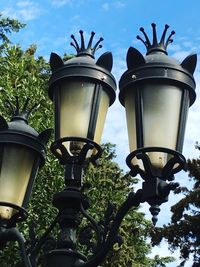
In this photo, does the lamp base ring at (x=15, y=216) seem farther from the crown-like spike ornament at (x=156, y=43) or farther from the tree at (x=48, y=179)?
the tree at (x=48, y=179)

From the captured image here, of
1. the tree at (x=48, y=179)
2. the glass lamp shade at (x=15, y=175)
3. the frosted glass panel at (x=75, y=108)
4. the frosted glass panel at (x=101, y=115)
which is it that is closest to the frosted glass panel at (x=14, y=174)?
the glass lamp shade at (x=15, y=175)

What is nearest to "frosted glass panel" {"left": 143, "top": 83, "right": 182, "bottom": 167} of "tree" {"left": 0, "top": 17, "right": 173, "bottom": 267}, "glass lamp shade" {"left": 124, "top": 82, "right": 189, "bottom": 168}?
"glass lamp shade" {"left": 124, "top": 82, "right": 189, "bottom": 168}

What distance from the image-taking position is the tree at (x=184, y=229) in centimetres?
1775

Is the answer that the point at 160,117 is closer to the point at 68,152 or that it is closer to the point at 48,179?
the point at 68,152

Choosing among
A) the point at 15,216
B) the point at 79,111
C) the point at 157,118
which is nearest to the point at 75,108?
the point at 79,111

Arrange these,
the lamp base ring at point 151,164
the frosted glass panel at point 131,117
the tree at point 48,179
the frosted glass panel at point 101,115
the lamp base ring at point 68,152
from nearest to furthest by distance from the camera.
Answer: the lamp base ring at point 151,164, the frosted glass panel at point 131,117, the lamp base ring at point 68,152, the frosted glass panel at point 101,115, the tree at point 48,179

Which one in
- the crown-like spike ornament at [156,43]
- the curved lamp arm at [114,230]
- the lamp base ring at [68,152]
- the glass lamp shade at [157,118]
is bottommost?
the curved lamp arm at [114,230]

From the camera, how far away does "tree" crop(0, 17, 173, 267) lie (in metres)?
16.2

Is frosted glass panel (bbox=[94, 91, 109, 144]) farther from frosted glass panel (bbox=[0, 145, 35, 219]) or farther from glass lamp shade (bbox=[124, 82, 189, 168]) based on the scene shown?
frosted glass panel (bbox=[0, 145, 35, 219])

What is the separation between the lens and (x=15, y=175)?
13.7 feet

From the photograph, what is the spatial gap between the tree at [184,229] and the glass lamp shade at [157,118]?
45.8 ft

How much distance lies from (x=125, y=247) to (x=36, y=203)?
523 cm

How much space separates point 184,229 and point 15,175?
14346 mm

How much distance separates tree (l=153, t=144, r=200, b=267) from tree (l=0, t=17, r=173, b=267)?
165cm
